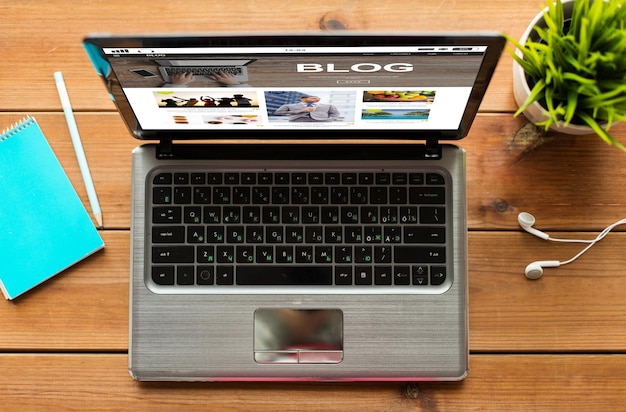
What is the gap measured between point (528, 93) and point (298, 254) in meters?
0.34

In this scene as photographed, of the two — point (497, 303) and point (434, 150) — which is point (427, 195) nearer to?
Result: point (434, 150)

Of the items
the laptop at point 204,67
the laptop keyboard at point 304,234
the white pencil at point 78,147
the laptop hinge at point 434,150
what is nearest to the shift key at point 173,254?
the laptop keyboard at point 304,234

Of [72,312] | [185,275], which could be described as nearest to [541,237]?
[185,275]

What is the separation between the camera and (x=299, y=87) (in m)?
0.65

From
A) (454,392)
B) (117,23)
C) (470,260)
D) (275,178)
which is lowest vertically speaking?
(454,392)

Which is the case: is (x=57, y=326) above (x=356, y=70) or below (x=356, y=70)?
below

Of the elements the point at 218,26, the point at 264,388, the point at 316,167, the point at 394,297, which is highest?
the point at 218,26

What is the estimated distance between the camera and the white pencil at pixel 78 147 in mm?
794

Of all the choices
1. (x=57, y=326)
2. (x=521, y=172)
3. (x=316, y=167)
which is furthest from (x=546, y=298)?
(x=57, y=326)

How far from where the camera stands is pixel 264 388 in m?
0.77

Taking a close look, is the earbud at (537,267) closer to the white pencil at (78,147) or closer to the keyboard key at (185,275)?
the keyboard key at (185,275)

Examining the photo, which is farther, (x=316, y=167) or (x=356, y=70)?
(x=316, y=167)

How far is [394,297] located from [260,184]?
0.72 feet

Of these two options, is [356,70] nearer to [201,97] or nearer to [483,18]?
[201,97]
